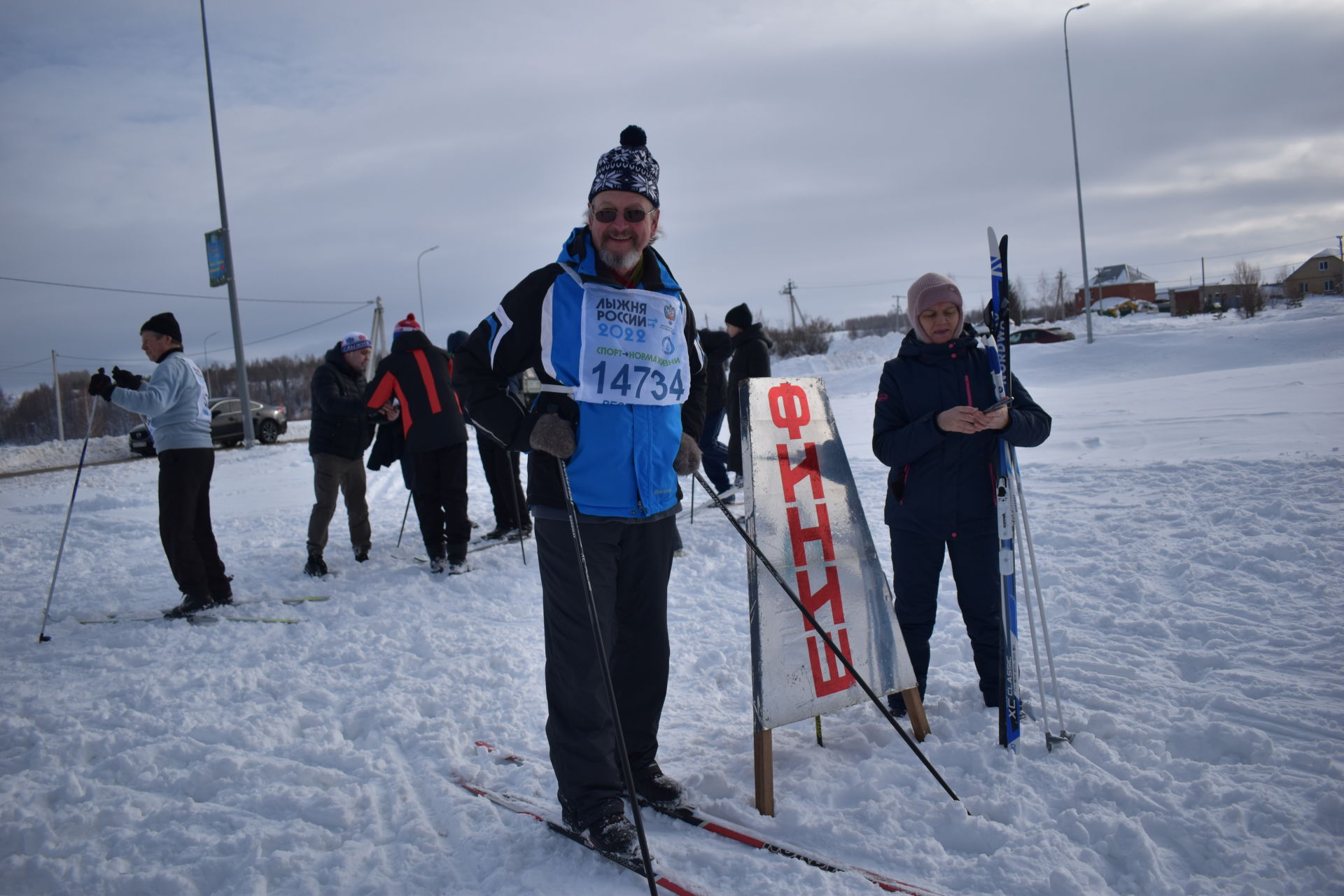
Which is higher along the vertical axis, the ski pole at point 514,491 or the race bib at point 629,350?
the race bib at point 629,350

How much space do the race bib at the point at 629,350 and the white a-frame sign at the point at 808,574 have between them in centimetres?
51

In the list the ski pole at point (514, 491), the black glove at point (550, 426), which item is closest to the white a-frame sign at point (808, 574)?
the black glove at point (550, 426)

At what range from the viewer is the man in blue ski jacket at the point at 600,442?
246 cm

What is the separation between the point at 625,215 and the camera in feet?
8.39

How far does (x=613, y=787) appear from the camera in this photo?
2.47 meters

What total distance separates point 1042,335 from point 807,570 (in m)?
27.3

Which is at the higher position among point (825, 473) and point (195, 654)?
point (825, 473)

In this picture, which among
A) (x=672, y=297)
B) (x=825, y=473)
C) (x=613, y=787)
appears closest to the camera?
(x=613, y=787)

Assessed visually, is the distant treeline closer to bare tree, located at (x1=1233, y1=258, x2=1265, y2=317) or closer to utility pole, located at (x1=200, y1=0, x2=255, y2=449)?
utility pole, located at (x1=200, y1=0, x2=255, y2=449)

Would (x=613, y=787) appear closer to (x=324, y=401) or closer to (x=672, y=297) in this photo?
(x=672, y=297)

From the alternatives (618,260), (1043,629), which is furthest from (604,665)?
(1043,629)

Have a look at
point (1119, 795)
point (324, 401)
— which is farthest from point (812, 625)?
point (324, 401)

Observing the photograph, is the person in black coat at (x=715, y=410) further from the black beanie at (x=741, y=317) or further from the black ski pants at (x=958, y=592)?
the black ski pants at (x=958, y=592)

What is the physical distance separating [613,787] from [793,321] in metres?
46.8
